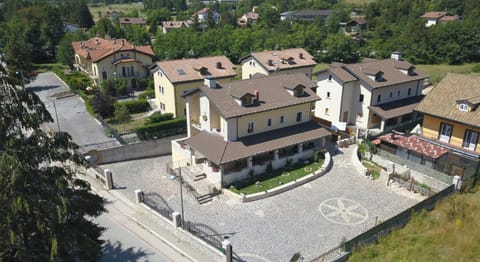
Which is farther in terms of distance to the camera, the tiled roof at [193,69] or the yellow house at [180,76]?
the tiled roof at [193,69]

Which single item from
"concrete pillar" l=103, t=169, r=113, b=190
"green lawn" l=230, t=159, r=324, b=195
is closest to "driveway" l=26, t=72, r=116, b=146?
"concrete pillar" l=103, t=169, r=113, b=190

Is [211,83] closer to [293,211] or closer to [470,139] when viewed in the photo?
[293,211]

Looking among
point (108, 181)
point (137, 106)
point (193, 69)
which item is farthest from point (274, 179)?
point (137, 106)

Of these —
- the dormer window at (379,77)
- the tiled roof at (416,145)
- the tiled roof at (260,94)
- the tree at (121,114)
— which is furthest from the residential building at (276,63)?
the tiled roof at (416,145)

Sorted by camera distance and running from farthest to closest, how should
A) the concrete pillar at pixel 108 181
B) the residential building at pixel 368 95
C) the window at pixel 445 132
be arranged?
the residential building at pixel 368 95 < the window at pixel 445 132 < the concrete pillar at pixel 108 181

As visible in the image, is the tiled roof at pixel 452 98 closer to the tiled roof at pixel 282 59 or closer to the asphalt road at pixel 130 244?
the tiled roof at pixel 282 59
